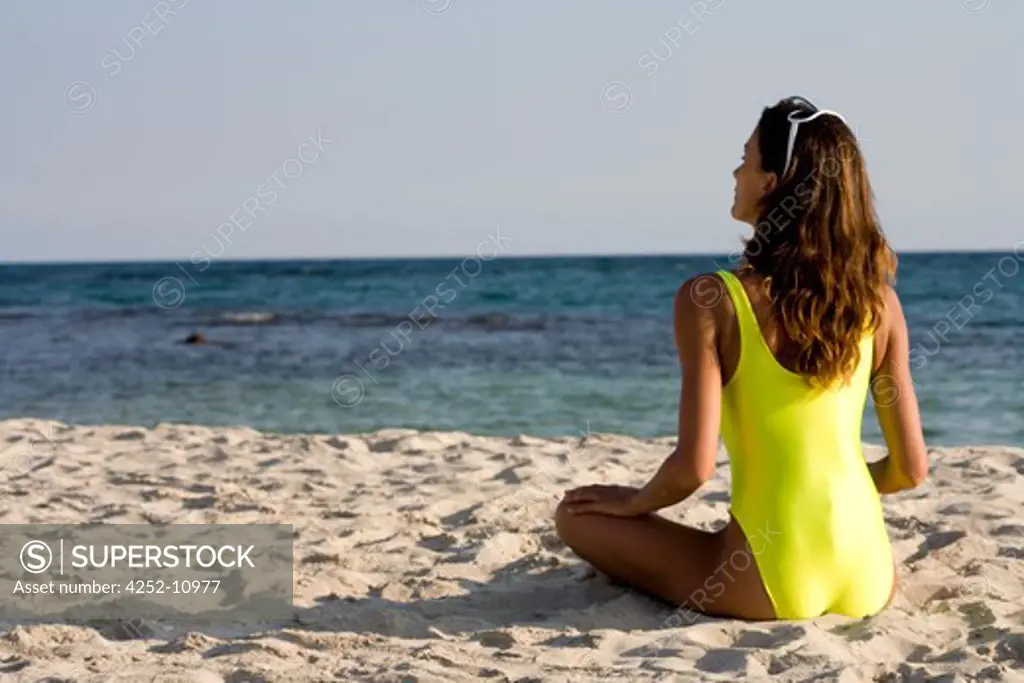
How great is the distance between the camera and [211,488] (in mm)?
6012

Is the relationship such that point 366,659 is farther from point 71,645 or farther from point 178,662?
point 71,645

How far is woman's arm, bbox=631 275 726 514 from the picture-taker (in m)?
3.36

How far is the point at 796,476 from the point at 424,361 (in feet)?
40.0

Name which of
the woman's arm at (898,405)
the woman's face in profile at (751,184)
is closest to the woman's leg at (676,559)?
the woman's arm at (898,405)

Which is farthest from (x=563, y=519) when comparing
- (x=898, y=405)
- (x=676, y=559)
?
(x=898, y=405)

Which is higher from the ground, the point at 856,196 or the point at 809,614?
the point at 856,196

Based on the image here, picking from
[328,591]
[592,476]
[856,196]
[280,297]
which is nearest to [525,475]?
[592,476]

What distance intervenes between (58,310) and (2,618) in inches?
1139

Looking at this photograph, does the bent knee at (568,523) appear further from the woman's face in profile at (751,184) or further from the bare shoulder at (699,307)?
the woman's face in profile at (751,184)

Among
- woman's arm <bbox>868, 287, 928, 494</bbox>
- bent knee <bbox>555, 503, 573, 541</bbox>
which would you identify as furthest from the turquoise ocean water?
bent knee <bbox>555, 503, 573, 541</bbox>

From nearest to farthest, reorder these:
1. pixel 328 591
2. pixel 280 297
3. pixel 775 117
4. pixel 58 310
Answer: pixel 775 117, pixel 328 591, pixel 58 310, pixel 280 297

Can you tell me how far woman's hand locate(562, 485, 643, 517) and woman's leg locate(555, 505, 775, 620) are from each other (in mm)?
22

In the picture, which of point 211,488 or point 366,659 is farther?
point 211,488

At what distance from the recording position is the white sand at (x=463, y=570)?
335cm
